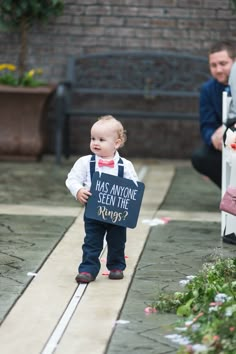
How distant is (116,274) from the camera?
6.38 metres

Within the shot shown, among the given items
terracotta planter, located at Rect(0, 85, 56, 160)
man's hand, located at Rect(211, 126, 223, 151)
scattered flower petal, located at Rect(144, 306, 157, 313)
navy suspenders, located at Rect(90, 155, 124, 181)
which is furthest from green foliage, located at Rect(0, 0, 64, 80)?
scattered flower petal, located at Rect(144, 306, 157, 313)

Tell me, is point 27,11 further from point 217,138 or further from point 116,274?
point 116,274

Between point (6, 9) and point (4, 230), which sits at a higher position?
point (6, 9)

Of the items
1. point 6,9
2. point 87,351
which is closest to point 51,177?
point 6,9

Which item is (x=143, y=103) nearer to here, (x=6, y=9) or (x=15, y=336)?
(x=6, y=9)

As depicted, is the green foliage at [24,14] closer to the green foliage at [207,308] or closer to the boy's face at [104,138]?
the boy's face at [104,138]

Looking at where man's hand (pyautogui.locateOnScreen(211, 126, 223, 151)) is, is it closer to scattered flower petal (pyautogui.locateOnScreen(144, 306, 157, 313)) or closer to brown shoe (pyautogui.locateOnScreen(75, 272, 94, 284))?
brown shoe (pyautogui.locateOnScreen(75, 272, 94, 284))

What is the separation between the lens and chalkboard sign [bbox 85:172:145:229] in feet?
20.4

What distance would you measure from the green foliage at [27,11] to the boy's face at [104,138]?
5700 mm

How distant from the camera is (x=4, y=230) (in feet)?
25.7

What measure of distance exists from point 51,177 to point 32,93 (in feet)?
4.33

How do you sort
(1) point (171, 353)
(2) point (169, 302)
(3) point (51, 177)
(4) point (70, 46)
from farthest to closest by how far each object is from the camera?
(4) point (70, 46) → (3) point (51, 177) → (2) point (169, 302) → (1) point (171, 353)

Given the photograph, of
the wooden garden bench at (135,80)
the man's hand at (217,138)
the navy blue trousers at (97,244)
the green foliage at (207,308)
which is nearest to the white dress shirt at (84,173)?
the navy blue trousers at (97,244)

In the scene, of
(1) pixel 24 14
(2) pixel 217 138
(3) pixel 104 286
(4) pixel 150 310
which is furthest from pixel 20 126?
(4) pixel 150 310
